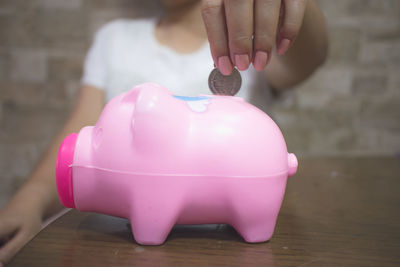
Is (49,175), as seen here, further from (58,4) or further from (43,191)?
(58,4)

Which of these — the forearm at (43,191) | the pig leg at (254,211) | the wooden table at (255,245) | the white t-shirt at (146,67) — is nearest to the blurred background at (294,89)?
the white t-shirt at (146,67)

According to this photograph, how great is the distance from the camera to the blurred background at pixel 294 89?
1.16 meters

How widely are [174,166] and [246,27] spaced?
0.20 meters

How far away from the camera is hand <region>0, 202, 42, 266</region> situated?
49cm

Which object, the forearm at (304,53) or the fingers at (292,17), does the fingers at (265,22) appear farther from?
the forearm at (304,53)

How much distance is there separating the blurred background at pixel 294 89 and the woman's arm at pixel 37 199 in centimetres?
32

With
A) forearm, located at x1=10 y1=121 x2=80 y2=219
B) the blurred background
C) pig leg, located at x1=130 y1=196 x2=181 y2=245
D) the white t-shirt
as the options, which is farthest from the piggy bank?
the blurred background

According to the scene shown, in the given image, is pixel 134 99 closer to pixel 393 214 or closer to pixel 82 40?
pixel 393 214

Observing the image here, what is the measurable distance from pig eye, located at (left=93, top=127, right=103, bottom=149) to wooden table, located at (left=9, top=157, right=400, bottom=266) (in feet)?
0.39

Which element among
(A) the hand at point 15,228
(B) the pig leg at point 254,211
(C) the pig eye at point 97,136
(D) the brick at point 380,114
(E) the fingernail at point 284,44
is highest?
(E) the fingernail at point 284,44

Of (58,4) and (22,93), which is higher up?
(58,4)

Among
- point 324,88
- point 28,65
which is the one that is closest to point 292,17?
point 324,88

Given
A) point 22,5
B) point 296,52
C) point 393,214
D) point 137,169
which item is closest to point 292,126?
point 296,52

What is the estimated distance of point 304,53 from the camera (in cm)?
71
